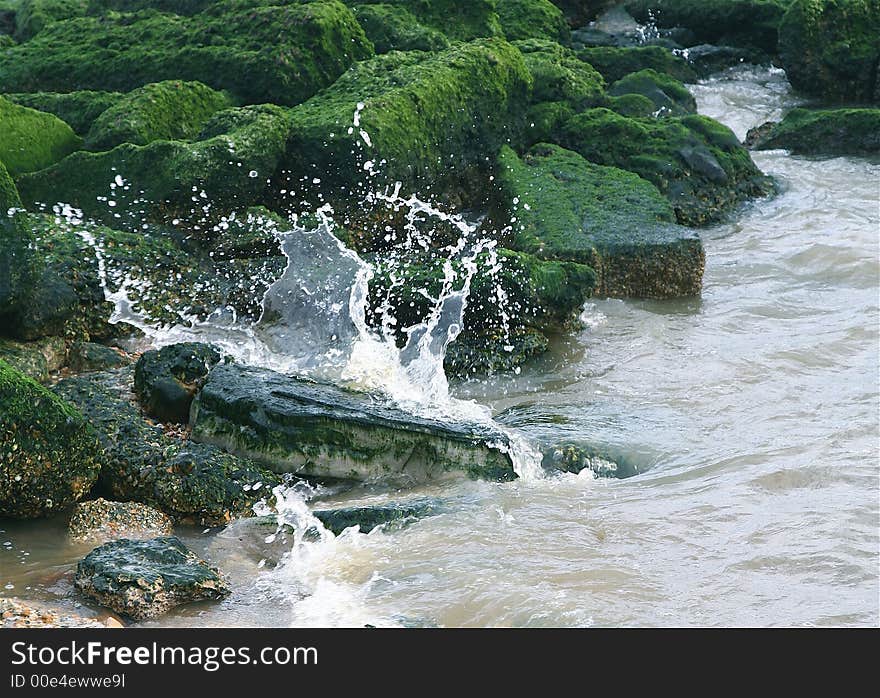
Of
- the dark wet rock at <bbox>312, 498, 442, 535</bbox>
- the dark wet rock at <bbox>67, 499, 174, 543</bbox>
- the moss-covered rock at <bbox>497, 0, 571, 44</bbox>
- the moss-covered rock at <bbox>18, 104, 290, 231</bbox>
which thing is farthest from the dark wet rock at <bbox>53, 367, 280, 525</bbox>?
the moss-covered rock at <bbox>497, 0, 571, 44</bbox>

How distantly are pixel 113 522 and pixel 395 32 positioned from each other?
6513mm

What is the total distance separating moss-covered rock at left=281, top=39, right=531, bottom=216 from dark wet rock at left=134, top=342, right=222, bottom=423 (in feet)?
7.54

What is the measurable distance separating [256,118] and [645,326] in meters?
3.08

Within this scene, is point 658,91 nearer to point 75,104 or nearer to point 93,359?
point 75,104

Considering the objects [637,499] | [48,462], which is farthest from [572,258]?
[48,462]

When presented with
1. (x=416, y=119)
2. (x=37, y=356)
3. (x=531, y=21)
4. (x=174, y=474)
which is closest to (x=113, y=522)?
(x=174, y=474)

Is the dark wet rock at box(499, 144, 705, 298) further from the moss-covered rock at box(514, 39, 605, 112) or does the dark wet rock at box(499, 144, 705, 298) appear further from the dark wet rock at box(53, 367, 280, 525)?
the dark wet rock at box(53, 367, 280, 525)

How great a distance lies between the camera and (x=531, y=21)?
12023 mm

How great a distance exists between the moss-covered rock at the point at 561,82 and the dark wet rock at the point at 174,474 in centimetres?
557

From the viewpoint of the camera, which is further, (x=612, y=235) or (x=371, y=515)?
(x=612, y=235)

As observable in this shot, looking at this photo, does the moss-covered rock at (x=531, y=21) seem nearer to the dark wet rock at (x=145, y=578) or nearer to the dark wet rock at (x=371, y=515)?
the dark wet rock at (x=371, y=515)

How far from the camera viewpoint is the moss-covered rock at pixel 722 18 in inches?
543

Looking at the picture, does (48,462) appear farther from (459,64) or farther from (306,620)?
(459,64)

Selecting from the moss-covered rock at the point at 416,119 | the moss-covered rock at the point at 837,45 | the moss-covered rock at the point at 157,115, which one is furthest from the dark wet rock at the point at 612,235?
the moss-covered rock at the point at 837,45
